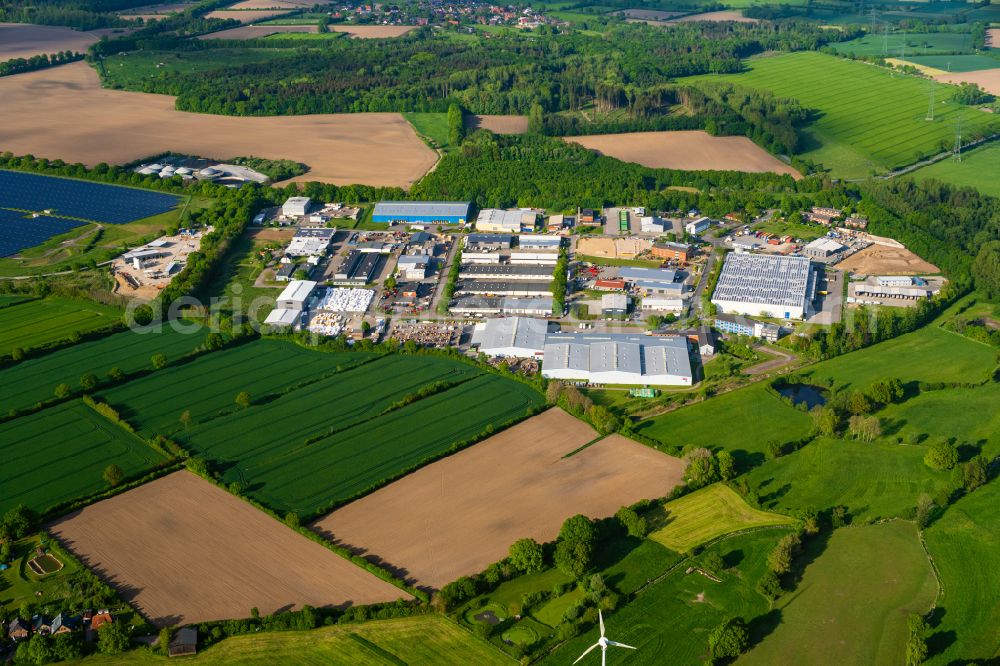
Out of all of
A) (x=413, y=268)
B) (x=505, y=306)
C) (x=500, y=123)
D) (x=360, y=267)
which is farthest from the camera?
(x=500, y=123)

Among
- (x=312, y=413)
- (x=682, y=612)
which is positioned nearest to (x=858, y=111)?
(x=312, y=413)

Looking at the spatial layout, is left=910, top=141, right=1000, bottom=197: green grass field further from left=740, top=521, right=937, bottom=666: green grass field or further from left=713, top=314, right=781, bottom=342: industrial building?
left=740, top=521, right=937, bottom=666: green grass field

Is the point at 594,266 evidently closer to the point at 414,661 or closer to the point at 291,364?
the point at 291,364

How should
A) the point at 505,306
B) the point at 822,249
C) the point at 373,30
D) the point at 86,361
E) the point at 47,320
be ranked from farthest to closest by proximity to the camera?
the point at 373,30 < the point at 822,249 < the point at 505,306 < the point at 47,320 < the point at 86,361

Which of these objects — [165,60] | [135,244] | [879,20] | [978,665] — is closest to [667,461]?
[978,665]

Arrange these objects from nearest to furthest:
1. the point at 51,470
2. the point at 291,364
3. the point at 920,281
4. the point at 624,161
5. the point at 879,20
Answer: the point at 51,470, the point at 291,364, the point at 920,281, the point at 624,161, the point at 879,20

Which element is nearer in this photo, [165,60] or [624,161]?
[624,161]

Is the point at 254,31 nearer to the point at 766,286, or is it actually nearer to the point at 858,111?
the point at 858,111
